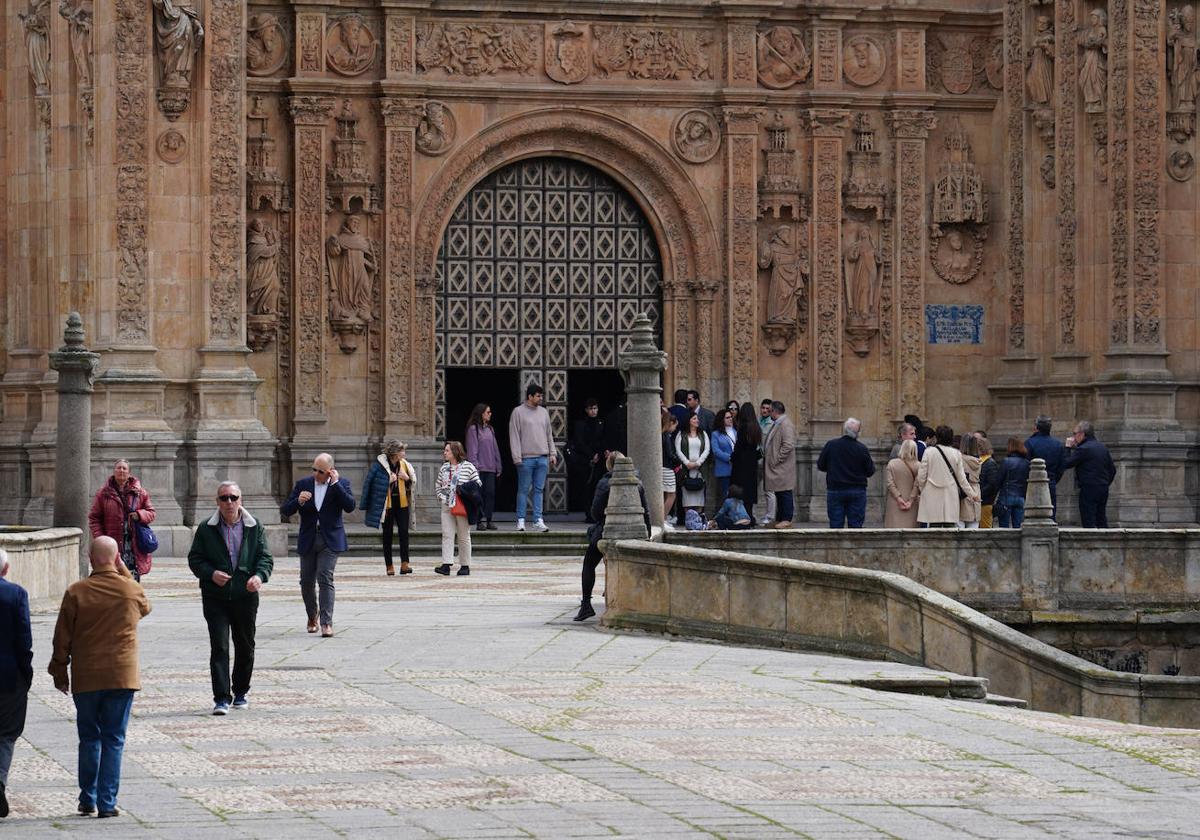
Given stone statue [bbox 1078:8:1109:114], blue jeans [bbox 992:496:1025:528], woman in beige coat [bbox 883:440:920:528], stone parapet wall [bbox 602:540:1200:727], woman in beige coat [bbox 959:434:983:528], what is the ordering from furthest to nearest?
1. stone statue [bbox 1078:8:1109:114]
2. blue jeans [bbox 992:496:1025:528]
3. woman in beige coat [bbox 883:440:920:528]
4. woman in beige coat [bbox 959:434:983:528]
5. stone parapet wall [bbox 602:540:1200:727]

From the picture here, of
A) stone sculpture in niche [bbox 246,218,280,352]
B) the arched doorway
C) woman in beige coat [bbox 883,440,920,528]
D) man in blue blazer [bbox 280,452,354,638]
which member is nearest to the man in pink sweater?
the arched doorway

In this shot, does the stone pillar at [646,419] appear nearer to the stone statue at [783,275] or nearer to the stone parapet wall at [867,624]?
the stone parapet wall at [867,624]

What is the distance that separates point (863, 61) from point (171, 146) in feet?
30.9

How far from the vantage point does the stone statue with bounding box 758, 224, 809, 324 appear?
3278cm

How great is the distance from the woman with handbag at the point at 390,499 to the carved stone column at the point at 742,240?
7448 millimetres

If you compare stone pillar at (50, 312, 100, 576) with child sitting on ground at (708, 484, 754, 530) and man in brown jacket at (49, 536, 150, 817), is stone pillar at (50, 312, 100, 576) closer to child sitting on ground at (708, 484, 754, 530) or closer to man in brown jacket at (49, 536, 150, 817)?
child sitting on ground at (708, 484, 754, 530)

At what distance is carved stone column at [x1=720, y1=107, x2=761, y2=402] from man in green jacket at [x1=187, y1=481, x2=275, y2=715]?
16.6 meters

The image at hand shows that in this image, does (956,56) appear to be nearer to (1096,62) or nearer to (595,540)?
(1096,62)

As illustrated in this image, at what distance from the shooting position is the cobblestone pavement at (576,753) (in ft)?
40.3

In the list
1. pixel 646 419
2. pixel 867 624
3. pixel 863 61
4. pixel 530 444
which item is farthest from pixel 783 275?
pixel 867 624

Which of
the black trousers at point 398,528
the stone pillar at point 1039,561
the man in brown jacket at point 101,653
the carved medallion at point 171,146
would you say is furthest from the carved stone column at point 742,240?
the man in brown jacket at point 101,653

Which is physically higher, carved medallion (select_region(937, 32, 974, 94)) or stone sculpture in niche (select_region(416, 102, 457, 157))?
carved medallion (select_region(937, 32, 974, 94))

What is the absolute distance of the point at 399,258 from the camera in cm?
3188

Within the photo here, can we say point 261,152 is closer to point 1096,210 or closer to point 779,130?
point 779,130
